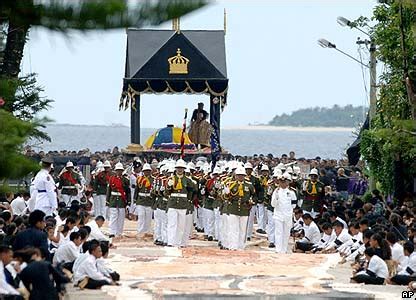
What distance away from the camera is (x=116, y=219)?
95.1ft

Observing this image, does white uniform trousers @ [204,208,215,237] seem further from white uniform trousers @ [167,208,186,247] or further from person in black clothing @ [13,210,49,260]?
person in black clothing @ [13,210,49,260]

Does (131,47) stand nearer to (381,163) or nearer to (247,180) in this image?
(381,163)

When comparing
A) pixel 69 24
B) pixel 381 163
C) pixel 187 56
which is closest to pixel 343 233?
pixel 381 163

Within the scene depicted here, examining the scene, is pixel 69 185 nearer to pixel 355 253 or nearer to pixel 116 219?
pixel 116 219

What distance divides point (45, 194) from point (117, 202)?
4.85 metres

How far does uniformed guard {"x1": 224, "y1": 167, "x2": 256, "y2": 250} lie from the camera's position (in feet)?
83.8

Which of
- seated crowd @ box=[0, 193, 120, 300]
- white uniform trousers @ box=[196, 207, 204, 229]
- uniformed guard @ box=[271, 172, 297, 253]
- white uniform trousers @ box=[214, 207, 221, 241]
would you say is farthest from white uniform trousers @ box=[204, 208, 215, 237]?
seated crowd @ box=[0, 193, 120, 300]

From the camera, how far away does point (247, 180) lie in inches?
1032

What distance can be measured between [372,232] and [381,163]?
37.9 ft

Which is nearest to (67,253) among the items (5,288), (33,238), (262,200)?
(33,238)

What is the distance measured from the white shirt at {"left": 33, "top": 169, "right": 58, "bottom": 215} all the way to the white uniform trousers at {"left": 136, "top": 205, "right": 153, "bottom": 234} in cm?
500

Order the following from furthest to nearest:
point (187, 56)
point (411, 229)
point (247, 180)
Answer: point (187, 56) → point (247, 180) → point (411, 229)

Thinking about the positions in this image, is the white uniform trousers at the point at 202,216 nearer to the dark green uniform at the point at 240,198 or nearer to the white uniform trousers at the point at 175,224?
the white uniform trousers at the point at 175,224

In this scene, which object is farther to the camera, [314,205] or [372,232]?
[314,205]
